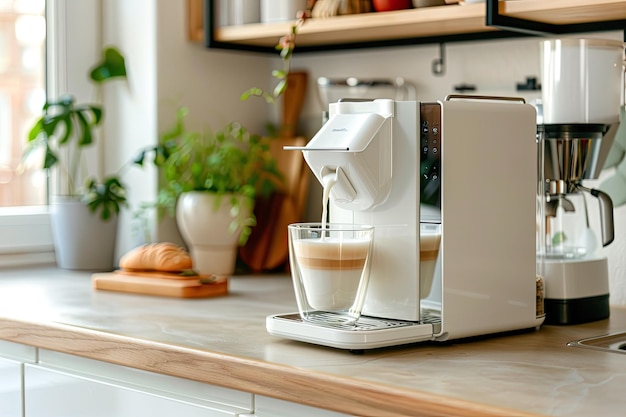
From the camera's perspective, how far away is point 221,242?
2.10 m

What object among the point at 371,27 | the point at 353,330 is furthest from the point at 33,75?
the point at 353,330

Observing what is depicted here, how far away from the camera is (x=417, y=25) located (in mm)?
1834

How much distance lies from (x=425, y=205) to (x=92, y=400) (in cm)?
55

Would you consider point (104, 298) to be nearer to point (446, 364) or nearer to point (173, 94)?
point (173, 94)

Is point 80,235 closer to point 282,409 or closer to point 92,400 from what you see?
point 92,400

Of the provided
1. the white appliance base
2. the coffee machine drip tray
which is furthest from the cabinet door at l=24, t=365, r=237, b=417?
the white appliance base

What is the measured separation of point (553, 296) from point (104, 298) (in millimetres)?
779

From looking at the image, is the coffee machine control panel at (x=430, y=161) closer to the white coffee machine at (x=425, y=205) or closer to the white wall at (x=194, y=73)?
the white coffee machine at (x=425, y=205)

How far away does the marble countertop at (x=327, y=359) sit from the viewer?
1.02 meters

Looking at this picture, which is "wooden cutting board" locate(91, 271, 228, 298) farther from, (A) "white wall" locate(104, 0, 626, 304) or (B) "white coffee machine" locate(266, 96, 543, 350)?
(B) "white coffee machine" locate(266, 96, 543, 350)

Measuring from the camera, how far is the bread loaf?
1.86 m

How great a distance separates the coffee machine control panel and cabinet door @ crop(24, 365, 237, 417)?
1.22 ft

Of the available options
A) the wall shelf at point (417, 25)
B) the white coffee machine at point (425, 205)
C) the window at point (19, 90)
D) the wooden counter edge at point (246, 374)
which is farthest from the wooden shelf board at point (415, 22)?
the wooden counter edge at point (246, 374)

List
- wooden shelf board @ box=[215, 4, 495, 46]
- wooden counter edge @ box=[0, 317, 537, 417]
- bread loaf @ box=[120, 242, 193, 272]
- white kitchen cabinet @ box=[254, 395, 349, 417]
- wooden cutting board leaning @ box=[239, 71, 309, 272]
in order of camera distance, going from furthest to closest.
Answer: wooden cutting board leaning @ box=[239, 71, 309, 272], bread loaf @ box=[120, 242, 193, 272], wooden shelf board @ box=[215, 4, 495, 46], white kitchen cabinet @ box=[254, 395, 349, 417], wooden counter edge @ box=[0, 317, 537, 417]
